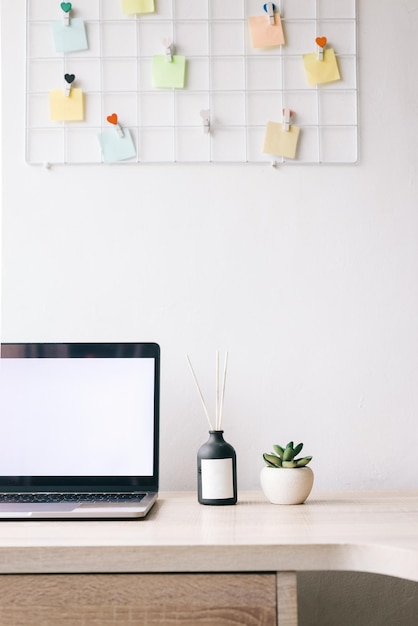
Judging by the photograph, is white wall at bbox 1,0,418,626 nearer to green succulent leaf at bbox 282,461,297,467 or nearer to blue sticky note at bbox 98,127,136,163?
blue sticky note at bbox 98,127,136,163

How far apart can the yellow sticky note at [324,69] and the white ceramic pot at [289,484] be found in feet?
2.66

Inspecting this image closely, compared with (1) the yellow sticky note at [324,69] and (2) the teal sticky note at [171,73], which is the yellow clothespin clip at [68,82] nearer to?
(2) the teal sticky note at [171,73]

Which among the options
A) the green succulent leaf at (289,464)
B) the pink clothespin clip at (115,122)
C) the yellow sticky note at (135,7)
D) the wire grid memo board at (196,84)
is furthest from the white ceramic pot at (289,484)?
the yellow sticky note at (135,7)

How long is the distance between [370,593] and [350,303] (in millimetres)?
584

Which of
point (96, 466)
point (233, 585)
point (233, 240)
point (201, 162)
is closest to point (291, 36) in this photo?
point (201, 162)

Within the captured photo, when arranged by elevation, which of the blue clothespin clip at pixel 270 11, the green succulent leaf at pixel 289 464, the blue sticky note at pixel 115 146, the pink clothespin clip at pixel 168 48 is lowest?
the green succulent leaf at pixel 289 464

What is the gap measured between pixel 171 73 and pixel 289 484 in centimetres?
87

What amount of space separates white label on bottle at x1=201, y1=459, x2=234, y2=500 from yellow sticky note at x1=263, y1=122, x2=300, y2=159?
25.8 inches

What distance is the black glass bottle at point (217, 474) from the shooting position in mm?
1186

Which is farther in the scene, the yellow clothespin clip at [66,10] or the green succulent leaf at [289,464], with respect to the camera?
the yellow clothespin clip at [66,10]

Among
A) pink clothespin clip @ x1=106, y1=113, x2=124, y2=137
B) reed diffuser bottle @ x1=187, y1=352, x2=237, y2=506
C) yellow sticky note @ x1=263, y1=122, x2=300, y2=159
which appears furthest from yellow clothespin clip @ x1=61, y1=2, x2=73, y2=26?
reed diffuser bottle @ x1=187, y1=352, x2=237, y2=506

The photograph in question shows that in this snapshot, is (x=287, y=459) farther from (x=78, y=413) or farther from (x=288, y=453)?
(x=78, y=413)

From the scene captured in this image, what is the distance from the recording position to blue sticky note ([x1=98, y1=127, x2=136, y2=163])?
146cm

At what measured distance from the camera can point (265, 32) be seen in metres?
1.46
